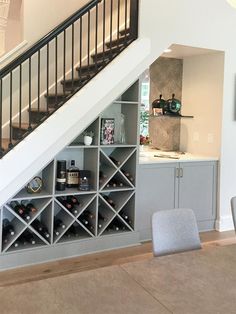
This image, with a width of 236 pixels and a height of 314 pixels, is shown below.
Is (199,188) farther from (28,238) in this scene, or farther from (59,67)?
(59,67)

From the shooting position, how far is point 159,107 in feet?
16.2

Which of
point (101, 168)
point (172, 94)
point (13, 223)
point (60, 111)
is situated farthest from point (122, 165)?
point (172, 94)

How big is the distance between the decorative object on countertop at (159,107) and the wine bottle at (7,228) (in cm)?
237

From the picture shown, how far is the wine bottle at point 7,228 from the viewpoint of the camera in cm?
356

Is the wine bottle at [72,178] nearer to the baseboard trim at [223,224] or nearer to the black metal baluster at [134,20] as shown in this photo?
the black metal baluster at [134,20]

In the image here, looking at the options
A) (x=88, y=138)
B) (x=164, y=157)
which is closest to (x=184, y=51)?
(x=164, y=157)

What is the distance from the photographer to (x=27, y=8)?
189 inches

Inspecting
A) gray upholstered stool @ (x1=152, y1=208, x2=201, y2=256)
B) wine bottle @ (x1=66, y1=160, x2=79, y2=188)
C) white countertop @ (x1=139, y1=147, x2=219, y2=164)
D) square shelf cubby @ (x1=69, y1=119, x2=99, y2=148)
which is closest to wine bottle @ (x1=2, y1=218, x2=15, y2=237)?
wine bottle @ (x1=66, y1=160, x2=79, y2=188)

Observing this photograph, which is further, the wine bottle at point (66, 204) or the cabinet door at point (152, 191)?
the cabinet door at point (152, 191)

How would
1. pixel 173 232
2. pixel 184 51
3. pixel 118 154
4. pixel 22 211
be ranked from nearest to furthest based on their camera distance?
pixel 173 232
pixel 22 211
pixel 118 154
pixel 184 51

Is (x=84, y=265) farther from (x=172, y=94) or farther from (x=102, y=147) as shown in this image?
(x=172, y=94)

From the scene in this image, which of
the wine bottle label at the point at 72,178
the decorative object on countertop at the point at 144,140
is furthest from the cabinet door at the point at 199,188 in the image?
the wine bottle label at the point at 72,178

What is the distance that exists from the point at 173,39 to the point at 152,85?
1.08 meters

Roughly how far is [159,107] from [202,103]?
58 cm
